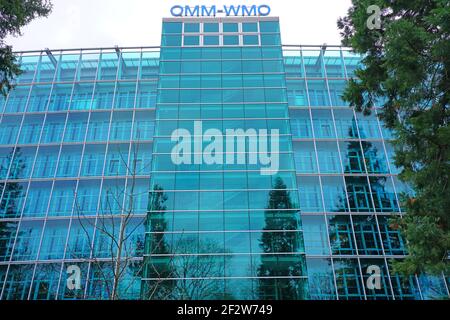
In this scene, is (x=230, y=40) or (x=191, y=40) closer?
(x=191, y=40)

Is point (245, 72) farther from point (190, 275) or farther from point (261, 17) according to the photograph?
point (190, 275)

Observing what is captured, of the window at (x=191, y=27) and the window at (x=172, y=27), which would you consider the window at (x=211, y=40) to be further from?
the window at (x=172, y=27)

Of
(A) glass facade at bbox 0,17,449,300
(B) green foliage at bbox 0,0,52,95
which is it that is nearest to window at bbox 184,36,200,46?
(A) glass facade at bbox 0,17,449,300

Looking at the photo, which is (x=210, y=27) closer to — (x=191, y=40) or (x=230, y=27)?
(x=230, y=27)

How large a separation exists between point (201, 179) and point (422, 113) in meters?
15.2

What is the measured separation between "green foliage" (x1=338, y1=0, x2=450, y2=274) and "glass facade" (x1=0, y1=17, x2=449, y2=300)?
12.0 metres

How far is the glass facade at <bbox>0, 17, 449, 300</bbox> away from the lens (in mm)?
22531

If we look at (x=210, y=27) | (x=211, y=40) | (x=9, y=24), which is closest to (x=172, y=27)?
(x=210, y=27)

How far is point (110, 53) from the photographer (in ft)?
110

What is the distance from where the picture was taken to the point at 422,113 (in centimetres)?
1105

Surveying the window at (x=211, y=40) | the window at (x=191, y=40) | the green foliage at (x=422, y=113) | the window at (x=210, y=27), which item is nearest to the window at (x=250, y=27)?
the window at (x=210, y=27)

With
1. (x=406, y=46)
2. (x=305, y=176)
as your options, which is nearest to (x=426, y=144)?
(x=406, y=46)

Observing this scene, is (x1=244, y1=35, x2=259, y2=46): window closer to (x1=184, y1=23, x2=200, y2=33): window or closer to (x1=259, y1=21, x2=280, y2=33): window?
(x1=259, y1=21, x2=280, y2=33): window
